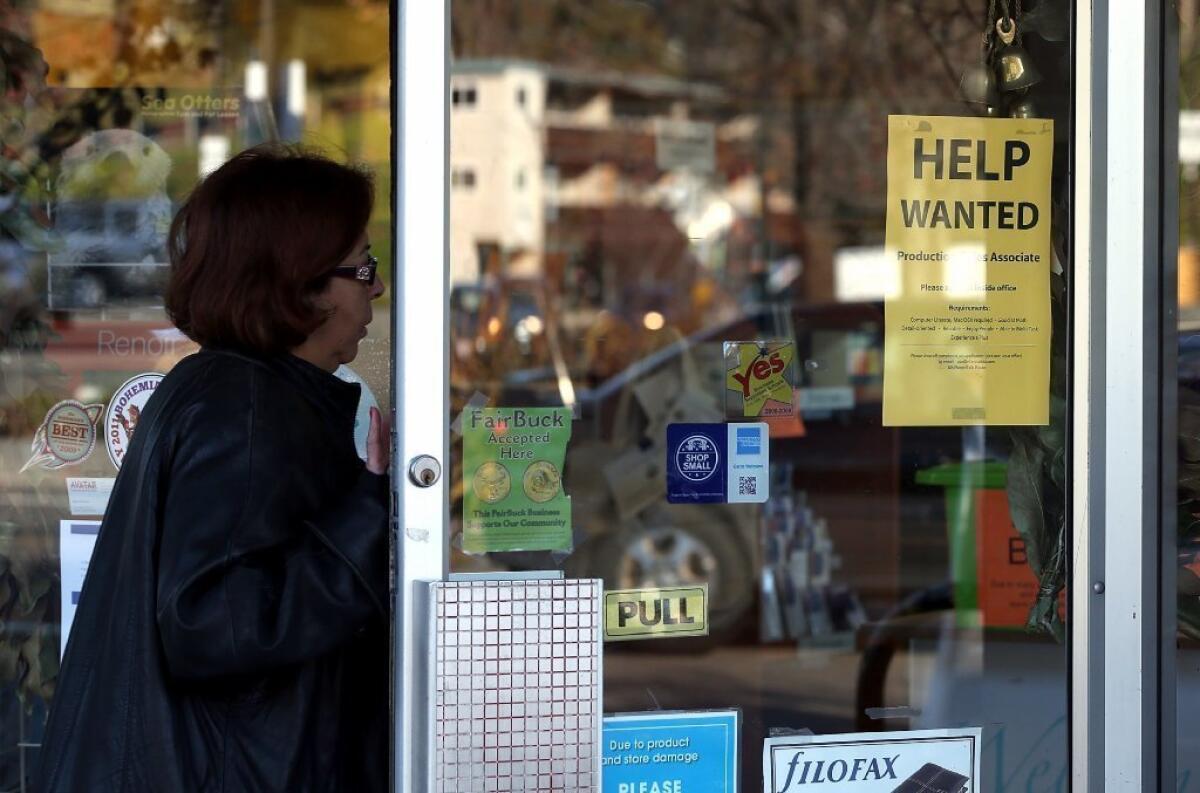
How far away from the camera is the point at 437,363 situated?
2.14 metres

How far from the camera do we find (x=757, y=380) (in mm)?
2891

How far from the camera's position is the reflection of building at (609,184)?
946cm

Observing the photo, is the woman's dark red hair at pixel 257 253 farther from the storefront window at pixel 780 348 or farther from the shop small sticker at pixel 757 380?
the shop small sticker at pixel 757 380

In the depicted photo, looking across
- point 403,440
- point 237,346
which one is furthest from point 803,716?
point 237,346

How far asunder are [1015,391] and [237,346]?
142 centimetres

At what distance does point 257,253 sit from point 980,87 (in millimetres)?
1488

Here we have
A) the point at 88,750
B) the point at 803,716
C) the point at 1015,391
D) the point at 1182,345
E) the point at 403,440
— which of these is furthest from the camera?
the point at 803,716

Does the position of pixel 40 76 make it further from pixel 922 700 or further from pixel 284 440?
pixel 922 700

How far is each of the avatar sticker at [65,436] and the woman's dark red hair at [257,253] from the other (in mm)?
1146

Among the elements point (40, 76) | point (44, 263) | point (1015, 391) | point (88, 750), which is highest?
point (40, 76)

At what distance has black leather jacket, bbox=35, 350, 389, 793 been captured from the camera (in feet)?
6.41

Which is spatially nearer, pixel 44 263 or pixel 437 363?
pixel 437 363

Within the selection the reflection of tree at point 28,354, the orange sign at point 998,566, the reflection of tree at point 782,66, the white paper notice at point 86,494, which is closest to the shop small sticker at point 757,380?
the orange sign at point 998,566

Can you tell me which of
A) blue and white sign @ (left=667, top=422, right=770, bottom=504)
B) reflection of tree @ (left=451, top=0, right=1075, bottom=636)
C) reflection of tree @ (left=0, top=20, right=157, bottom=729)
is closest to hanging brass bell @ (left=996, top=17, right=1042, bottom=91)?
blue and white sign @ (left=667, top=422, right=770, bottom=504)
